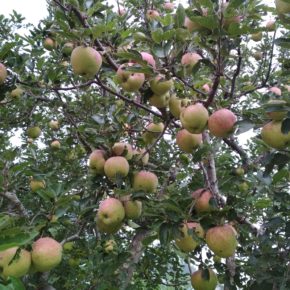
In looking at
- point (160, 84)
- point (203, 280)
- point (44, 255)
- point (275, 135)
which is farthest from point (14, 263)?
point (275, 135)

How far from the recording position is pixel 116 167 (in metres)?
2.33

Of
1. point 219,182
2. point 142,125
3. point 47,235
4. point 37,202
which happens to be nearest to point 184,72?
point 219,182

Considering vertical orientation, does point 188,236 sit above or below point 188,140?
below

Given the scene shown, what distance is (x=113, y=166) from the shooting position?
2334 mm

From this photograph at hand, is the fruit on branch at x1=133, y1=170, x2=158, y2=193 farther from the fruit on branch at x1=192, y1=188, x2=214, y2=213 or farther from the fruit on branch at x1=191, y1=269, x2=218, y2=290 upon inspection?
the fruit on branch at x1=191, y1=269, x2=218, y2=290

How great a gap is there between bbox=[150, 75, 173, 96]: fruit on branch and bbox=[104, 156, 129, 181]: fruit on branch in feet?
1.47

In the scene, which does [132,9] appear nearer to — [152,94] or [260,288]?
[152,94]

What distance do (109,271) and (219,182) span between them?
1035 millimetres

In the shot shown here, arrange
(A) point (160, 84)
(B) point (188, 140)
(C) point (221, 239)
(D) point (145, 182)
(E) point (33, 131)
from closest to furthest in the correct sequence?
1. (C) point (221, 239)
2. (A) point (160, 84)
3. (B) point (188, 140)
4. (D) point (145, 182)
5. (E) point (33, 131)

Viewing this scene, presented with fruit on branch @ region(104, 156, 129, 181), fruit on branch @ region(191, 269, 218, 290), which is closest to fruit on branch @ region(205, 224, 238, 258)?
fruit on branch @ region(191, 269, 218, 290)

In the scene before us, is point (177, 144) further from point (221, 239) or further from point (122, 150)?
point (221, 239)

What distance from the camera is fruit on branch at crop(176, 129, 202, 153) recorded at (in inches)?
90.3

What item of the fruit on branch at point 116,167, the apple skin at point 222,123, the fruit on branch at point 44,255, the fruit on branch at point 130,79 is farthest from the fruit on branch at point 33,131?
the apple skin at point 222,123

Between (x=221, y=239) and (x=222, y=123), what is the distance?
55cm
